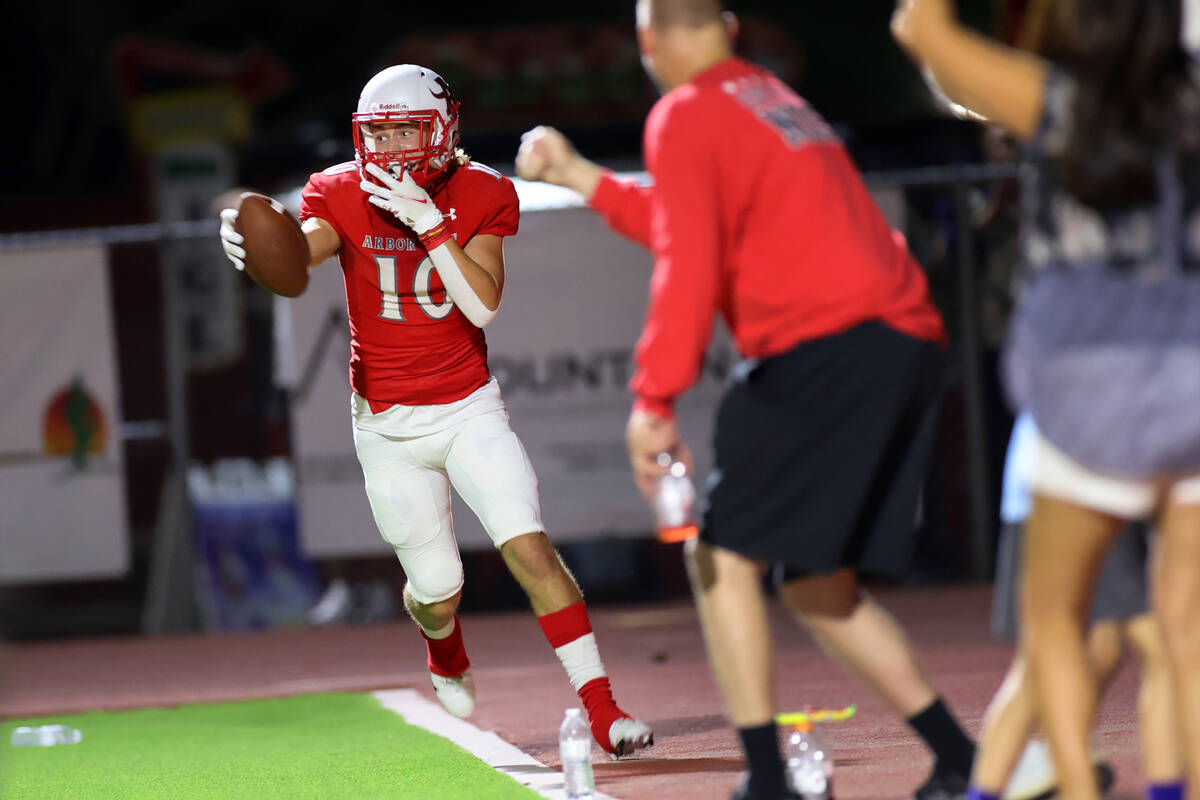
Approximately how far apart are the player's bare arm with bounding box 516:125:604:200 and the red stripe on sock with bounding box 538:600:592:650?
170 cm

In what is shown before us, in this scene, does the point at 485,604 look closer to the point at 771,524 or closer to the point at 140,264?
the point at 140,264

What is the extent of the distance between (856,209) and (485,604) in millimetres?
8194

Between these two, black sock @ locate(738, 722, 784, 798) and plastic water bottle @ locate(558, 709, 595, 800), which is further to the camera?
plastic water bottle @ locate(558, 709, 595, 800)

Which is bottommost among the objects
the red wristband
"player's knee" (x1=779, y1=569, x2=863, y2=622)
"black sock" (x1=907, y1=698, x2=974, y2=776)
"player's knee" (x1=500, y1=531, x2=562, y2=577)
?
"player's knee" (x1=500, y1=531, x2=562, y2=577)

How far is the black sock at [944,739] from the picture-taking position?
4492 millimetres

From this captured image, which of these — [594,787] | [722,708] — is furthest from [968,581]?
[594,787]

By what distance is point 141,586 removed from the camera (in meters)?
15.2

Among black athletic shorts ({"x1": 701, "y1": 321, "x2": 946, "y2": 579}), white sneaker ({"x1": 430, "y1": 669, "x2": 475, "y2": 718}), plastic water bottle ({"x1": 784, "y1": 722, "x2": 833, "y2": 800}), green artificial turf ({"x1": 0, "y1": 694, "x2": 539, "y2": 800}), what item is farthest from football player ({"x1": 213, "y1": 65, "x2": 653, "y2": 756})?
black athletic shorts ({"x1": 701, "y1": 321, "x2": 946, "y2": 579})

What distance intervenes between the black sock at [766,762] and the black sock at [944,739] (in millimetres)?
382

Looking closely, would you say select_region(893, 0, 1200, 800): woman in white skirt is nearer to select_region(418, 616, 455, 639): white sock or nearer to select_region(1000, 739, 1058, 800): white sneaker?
select_region(1000, 739, 1058, 800): white sneaker

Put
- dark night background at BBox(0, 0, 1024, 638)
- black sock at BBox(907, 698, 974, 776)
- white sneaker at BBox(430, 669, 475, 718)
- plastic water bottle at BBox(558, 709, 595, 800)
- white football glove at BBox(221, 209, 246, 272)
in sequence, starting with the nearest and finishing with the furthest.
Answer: black sock at BBox(907, 698, 974, 776) → plastic water bottle at BBox(558, 709, 595, 800) → white football glove at BBox(221, 209, 246, 272) → white sneaker at BBox(430, 669, 475, 718) → dark night background at BBox(0, 0, 1024, 638)

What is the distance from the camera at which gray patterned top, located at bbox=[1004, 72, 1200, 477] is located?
11.5 ft

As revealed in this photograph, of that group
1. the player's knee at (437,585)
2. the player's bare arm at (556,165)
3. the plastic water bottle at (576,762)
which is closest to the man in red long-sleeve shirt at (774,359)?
the player's bare arm at (556,165)

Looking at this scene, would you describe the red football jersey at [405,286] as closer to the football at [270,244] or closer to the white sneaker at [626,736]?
the football at [270,244]
